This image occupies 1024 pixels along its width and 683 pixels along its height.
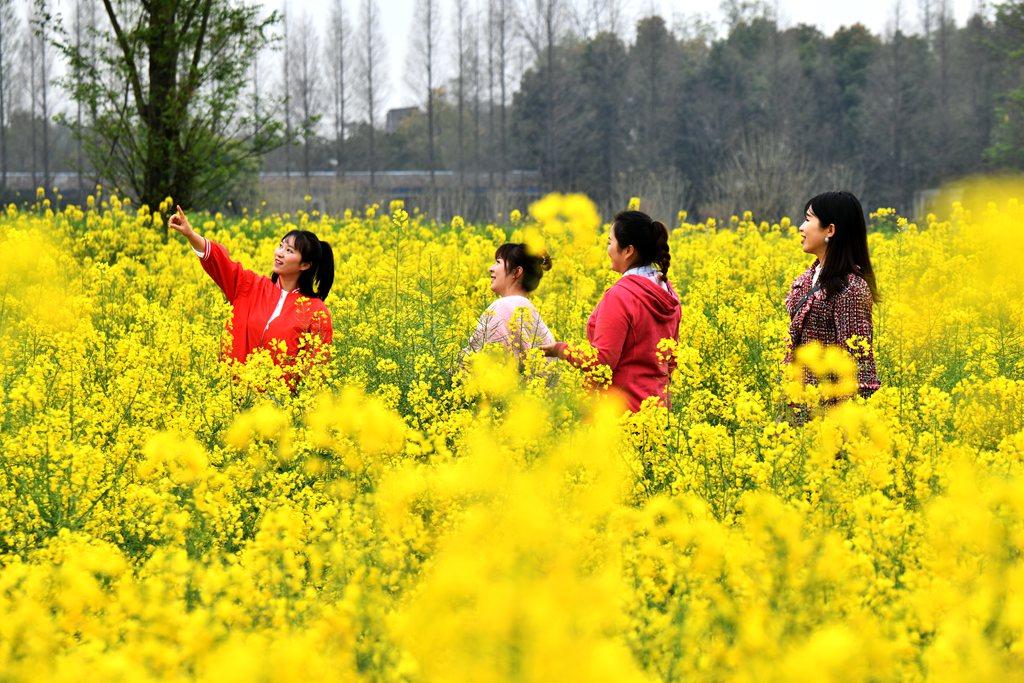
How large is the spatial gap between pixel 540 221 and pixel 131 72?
7.14m

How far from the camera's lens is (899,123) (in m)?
47.3

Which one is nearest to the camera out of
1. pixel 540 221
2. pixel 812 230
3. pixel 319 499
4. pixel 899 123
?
pixel 319 499

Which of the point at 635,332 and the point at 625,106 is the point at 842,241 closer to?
the point at 635,332

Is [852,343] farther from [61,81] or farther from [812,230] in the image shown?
[61,81]

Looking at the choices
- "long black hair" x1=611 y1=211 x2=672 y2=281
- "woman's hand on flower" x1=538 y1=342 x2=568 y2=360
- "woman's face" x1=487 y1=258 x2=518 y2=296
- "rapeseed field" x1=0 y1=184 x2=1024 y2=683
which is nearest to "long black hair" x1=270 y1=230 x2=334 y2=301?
"rapeseed field" x1=0 y1=184 x2=1024 y2=683

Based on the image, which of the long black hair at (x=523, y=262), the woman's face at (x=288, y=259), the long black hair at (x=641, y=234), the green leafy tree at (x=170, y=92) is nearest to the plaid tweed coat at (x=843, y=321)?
the long black hair at (x=641, y=234)

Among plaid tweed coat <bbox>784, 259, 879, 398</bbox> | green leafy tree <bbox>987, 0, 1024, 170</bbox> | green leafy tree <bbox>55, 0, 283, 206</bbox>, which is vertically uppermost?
green leafy tree <bbox>987, 0, 1024, 170</bbox>

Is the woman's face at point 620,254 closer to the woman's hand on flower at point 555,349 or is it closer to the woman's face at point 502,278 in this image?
the woman's hand on flower at point 555,349

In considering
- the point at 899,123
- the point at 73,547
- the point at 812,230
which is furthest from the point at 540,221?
the point at 899,123

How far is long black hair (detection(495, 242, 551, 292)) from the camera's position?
548cm

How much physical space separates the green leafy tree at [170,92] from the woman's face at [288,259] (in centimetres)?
Result: 750

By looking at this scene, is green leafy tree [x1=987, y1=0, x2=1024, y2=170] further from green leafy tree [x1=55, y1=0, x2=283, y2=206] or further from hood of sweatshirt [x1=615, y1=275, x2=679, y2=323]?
hood of sweatshirt [x1=615, y1=275, x2=679, y2=323]

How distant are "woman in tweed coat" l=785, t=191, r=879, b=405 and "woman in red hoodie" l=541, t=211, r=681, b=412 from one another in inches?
24.0

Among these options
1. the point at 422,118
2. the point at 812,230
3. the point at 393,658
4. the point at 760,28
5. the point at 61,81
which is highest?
the point at 760,28
